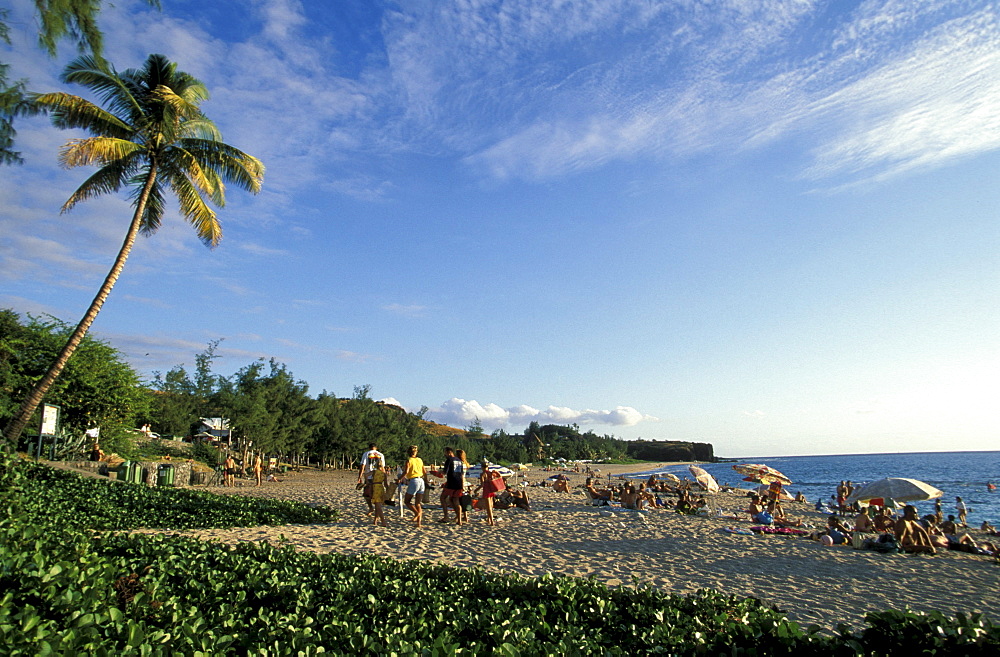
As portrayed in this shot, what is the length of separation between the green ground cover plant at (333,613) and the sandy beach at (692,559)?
1594 mm

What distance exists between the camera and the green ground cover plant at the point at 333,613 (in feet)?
9.29

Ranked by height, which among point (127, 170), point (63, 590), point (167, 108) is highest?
point (167, 108)

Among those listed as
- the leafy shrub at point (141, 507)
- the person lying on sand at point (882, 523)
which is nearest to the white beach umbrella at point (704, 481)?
the person lying on sand at point (882, 523)

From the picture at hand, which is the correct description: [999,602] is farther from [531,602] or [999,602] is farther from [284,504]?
[284,504]

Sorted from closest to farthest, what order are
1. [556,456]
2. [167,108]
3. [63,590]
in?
[63,590], [167,108], [556,456]

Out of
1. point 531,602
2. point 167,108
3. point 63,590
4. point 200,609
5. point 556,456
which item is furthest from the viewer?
point 556,456

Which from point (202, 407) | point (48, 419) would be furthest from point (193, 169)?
point (202, 407)

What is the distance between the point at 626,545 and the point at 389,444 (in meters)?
39.2

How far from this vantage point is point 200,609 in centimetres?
387

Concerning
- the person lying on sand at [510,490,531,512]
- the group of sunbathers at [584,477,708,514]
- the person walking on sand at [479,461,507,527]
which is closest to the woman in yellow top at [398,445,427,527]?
the person walking on sand at [479,461,507,527]

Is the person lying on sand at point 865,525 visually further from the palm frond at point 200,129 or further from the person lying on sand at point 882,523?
the palm frond at point 200,129

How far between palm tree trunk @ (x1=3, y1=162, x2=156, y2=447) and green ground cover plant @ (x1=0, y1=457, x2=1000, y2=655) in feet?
27.6

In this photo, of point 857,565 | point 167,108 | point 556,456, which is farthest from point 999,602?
point 556,456

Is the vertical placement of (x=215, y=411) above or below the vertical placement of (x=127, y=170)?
below
